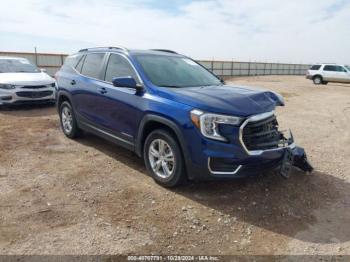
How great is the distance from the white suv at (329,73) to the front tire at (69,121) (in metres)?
25.9

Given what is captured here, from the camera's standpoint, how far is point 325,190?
183 inches

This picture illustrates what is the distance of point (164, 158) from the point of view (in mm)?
4453

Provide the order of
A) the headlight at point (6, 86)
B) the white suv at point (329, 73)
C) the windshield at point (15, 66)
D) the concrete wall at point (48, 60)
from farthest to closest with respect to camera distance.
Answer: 1. the white suv at point (329, 73)
2. the concrete wall at point (48, 60)
3. the windshield at point (15, 66)
4. the headlight at point (6, 86)

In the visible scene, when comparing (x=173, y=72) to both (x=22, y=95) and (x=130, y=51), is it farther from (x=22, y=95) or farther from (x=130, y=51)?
(x=22, y=95)

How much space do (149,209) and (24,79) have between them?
7468 mm

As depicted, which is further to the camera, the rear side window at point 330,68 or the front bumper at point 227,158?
the rear side window at point 330,68

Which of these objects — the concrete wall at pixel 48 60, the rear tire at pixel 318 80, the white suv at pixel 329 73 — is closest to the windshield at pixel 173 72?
the concrete wall at pixel 48 60

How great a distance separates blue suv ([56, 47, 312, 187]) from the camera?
388 cm

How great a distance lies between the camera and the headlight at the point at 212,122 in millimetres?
3855

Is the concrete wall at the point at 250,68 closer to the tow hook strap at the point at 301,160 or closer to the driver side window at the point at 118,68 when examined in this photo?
the driver side window at the point at 118,68

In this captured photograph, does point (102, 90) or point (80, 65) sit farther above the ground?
point (80, 65)

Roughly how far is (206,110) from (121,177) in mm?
1754

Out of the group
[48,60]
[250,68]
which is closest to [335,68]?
[250,68]

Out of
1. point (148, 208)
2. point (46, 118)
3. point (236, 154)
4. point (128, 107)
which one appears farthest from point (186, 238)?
point (46, 118)
